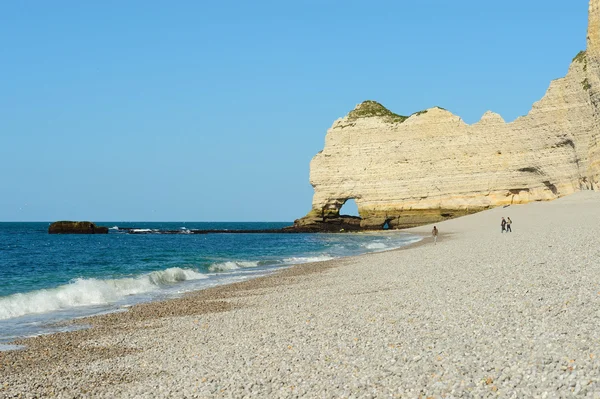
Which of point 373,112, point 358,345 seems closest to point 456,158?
point 373,112

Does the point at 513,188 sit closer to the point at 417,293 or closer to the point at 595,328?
the point at 417,293

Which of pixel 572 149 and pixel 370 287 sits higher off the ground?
pixel 572 149

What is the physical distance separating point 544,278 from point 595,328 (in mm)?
5349

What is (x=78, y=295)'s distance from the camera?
20.2 meters

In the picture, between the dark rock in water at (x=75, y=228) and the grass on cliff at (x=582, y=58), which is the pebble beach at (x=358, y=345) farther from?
the dark rock in water at (x=75, y=228)

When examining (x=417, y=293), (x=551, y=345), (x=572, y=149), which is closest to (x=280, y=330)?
(x=417, y=293)

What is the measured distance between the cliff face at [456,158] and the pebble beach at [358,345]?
5168 cm

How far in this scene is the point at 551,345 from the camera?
7.48 metres

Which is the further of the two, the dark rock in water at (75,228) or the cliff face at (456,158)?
the dark rock in water at (75,228)

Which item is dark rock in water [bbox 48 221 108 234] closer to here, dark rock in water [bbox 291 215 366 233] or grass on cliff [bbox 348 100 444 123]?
dark rock in water [bbox 291 215 366 233]

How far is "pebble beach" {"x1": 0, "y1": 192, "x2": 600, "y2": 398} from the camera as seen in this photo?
693 centimetres

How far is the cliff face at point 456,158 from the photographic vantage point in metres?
63.3

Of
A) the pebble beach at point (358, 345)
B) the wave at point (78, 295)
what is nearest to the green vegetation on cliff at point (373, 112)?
the wave at point (78, 295)

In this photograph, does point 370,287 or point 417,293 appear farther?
point 370,287
